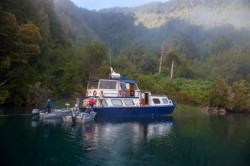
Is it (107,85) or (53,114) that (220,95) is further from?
(53,114)

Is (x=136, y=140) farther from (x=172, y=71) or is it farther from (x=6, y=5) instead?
(x=172, y=71)

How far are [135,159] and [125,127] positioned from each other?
11.1 metres

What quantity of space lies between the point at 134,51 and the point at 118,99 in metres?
59.7

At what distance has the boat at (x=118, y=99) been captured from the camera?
1347 inches

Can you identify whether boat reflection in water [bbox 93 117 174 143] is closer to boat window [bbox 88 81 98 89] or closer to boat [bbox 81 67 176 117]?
boat [bbox 81 67 176 117]

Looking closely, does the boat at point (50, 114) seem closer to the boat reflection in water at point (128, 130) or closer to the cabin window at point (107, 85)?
the boat reflection in water at point (128, 130)

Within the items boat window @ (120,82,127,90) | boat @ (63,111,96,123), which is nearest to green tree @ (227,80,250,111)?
boat window @ (120,82,127,90)

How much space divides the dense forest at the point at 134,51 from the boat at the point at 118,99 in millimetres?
9002

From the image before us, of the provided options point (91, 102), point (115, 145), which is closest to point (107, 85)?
point (91, 102)

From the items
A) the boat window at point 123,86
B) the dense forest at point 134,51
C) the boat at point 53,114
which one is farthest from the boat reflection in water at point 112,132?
the dense forest at point 134,51

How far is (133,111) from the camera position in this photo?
36375 mm

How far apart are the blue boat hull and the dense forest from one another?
1112cm

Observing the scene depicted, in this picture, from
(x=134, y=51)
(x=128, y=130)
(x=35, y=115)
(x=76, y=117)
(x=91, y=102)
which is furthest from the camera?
(x=134, y=51)

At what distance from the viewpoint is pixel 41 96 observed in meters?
44.4
